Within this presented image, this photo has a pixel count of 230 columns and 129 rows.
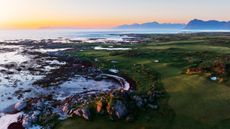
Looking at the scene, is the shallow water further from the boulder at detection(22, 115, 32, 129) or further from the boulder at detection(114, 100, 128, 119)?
the boulder at detection(114, 100, 128, 119)

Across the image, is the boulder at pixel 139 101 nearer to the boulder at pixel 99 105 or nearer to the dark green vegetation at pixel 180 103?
the dark green vegetation at pixel 180 103

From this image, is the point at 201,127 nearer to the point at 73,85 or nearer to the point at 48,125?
the point at 48,125

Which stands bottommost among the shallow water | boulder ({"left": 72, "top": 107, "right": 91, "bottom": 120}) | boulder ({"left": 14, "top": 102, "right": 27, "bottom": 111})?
the shallow water

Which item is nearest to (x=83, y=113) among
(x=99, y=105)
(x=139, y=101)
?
(x=99, y=105)

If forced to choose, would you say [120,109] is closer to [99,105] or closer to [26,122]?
[99,105]

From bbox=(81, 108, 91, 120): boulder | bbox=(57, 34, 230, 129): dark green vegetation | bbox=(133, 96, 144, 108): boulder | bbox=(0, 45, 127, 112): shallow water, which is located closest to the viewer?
bbox=(57, 34, 230, 129): dark green vegetation

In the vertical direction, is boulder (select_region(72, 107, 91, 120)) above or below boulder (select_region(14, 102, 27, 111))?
above

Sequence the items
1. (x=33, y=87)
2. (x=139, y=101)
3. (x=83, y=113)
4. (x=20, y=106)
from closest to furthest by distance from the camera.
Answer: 1. (x=83, y=113)
2. (x=139, y=101)
3. (x=20, y=106)
4. (x=33, y=87)

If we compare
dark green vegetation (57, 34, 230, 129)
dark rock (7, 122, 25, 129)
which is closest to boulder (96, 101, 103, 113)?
dark green vegetation (57, 34, 230, 129)

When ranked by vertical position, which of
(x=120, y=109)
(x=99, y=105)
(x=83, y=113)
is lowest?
(x=83, y=113)

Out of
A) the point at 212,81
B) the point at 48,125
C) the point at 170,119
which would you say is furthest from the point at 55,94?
the point at 212,81

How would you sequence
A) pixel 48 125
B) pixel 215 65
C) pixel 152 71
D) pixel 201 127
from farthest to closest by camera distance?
pixel 152 71 < pixel 215 65 < pixel 48 125 < pixel 201 127
